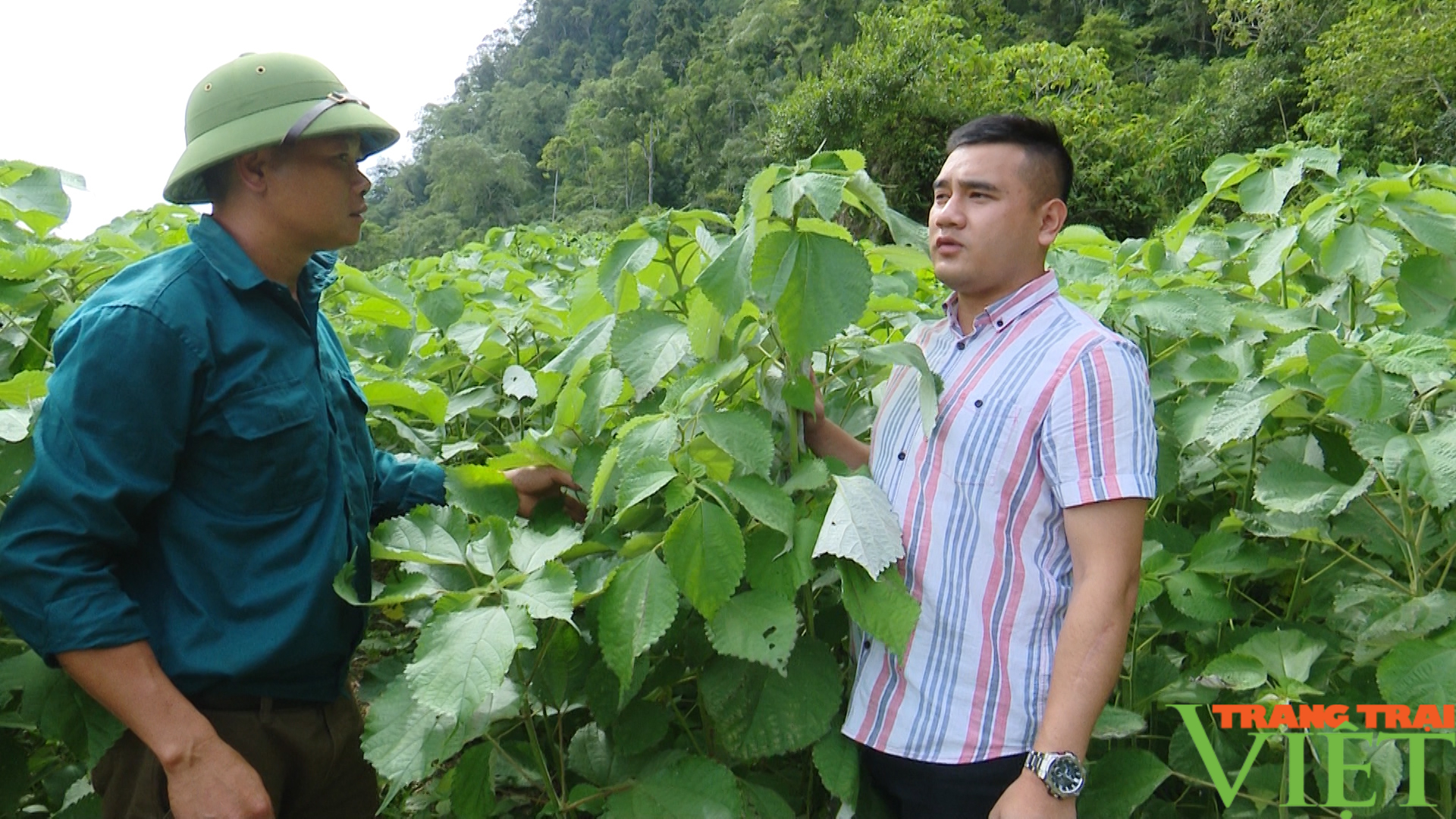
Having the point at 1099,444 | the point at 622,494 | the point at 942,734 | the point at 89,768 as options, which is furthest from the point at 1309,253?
the point at 89,768

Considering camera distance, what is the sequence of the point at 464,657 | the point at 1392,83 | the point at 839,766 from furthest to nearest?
1. the point at 1392,83
2. the point at 839,766
3. the point at 464,657

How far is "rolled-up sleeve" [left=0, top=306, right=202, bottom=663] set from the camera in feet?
3.96

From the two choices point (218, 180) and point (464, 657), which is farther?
point (218, 180)

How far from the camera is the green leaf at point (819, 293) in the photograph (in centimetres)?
122

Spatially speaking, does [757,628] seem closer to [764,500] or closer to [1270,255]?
[764,500]

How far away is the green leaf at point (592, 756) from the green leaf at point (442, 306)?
970 millimetres

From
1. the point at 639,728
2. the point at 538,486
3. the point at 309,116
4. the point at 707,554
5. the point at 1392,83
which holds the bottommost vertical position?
the point at 1392,83

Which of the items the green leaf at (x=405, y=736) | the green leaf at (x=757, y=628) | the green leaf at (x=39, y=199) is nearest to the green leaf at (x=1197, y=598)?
the green leaf at (x=757, y=628)

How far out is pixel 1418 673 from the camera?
1284 mm

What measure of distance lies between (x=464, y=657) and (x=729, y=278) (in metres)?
0.52

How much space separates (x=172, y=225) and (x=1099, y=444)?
2444 mm

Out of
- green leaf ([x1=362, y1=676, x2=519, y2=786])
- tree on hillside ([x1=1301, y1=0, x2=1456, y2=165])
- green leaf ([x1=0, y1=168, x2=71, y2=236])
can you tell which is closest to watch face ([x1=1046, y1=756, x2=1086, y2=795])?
green leaf ([x1=362, y1=676, x2=519, y2=786])

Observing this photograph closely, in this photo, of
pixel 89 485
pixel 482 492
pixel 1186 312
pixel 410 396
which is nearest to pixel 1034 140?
pixel 1186 312

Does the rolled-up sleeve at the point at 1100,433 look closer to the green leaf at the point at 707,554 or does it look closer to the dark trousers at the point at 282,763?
the green leaf at the point at 707,554
